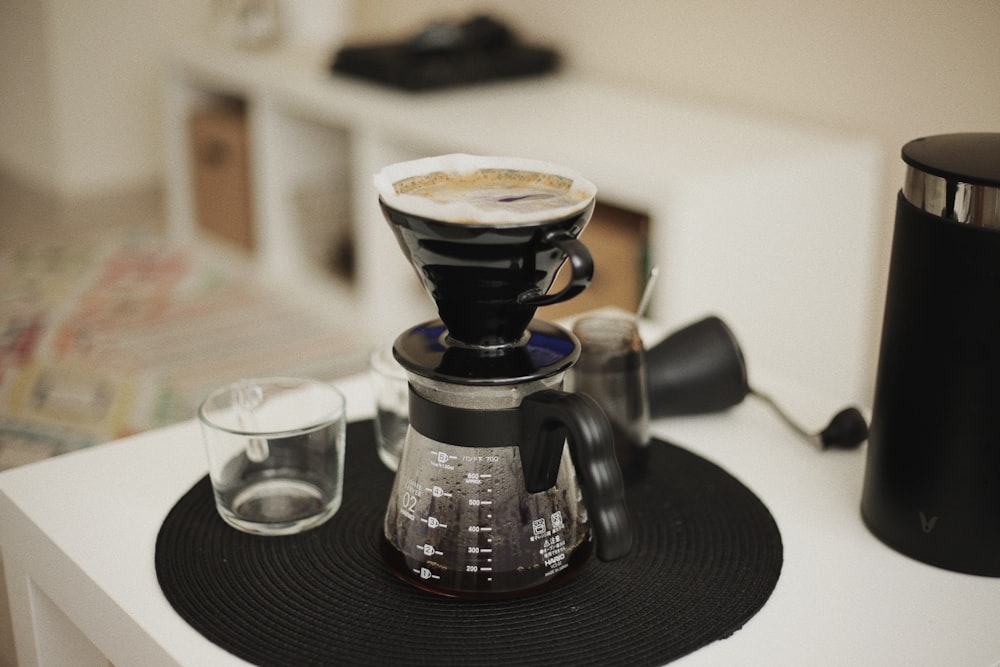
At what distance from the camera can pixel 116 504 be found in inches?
33.9

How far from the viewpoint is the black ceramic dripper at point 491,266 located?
66cm

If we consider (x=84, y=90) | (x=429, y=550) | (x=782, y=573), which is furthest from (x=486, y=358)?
(x=84, y=90)

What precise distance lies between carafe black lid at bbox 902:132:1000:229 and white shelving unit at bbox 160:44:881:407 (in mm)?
933

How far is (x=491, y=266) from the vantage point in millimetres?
674

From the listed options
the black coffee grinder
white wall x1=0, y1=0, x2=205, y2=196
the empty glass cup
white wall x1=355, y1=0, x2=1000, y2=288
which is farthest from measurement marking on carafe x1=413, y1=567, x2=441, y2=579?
white wall x1=0, y1=0, x2=205, y2=196

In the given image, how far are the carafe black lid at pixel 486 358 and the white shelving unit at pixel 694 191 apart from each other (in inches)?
39.1

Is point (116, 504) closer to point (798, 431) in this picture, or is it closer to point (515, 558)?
point (515, 558)

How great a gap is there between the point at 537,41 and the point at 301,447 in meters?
2.04

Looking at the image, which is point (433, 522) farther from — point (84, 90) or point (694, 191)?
point (84, 90)

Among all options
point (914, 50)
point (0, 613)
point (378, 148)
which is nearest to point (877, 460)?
point (0, 613)

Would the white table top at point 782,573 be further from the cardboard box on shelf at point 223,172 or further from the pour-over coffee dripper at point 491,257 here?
the cardboard box on shelf at point 223,172

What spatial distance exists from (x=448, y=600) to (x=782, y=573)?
0.24 metres

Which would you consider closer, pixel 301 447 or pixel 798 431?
pixel 301 447

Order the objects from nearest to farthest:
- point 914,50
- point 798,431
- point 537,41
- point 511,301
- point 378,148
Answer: point 511,301
point 798,431
point 914,50
point 378,148
point 537,41
